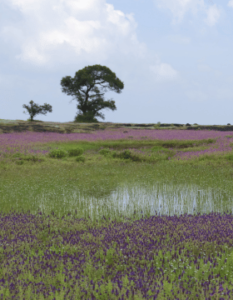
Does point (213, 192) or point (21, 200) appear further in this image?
point (213, 192)

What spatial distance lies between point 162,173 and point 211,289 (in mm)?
9936

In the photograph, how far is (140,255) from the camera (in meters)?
4.51

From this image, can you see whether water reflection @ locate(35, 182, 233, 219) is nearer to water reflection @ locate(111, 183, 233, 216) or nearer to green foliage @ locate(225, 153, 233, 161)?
water reflection @ locate(111, 183, 233, 216)

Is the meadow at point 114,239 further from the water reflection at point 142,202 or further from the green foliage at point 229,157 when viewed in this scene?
the green foliage at point 229,157

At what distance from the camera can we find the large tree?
5075 centimetres

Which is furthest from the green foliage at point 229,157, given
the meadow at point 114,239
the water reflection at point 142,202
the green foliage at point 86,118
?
the green foliage at point 86,118

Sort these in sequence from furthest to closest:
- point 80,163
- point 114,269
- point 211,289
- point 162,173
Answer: point 80,163
point 162,173
point 114,269
point 211,289

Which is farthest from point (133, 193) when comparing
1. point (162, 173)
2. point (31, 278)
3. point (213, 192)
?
point (31, 278)

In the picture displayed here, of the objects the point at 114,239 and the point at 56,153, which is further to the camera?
the point at 56,153

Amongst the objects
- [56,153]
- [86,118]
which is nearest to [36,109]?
[86,118]

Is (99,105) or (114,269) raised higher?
(99,105)

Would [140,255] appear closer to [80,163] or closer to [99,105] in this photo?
[80,163]

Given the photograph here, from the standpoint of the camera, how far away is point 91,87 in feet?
171

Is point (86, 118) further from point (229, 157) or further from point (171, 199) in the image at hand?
point (171, 199)
